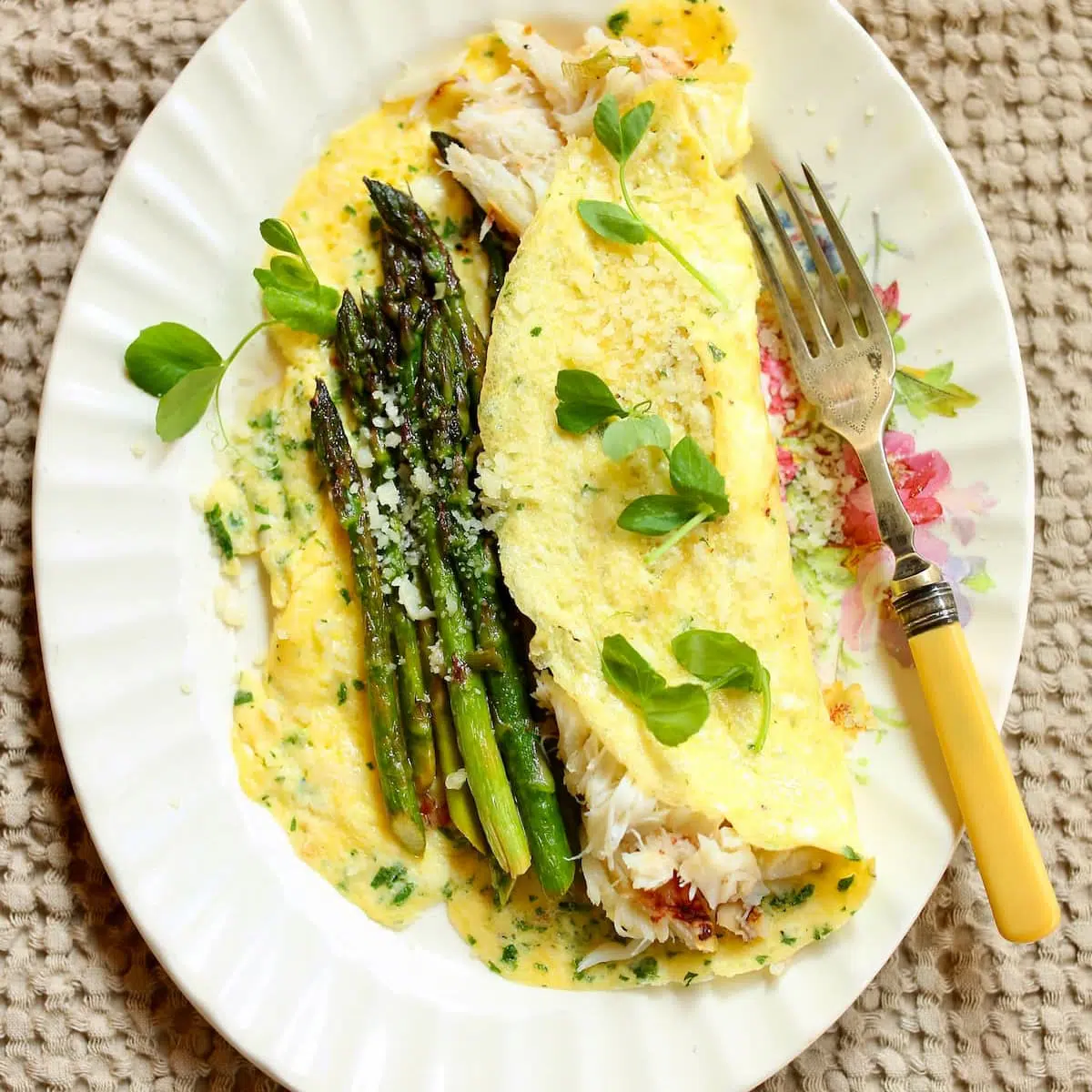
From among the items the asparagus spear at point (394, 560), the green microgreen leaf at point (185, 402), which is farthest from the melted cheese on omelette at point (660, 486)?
the green microgreen leaf at point (185, 402)

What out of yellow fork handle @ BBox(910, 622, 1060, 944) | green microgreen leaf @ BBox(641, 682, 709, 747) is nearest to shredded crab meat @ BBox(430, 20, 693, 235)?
green microgreen leaf @ BBox(641, 682, 709, 747)

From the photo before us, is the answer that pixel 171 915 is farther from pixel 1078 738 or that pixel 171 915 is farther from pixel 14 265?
pixel 1078 738

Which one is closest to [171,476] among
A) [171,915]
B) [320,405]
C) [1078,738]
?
[320,405]

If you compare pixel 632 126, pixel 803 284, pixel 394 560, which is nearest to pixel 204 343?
pixel 394 560

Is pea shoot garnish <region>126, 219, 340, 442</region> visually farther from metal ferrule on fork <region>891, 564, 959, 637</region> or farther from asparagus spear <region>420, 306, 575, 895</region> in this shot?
metal ferrule on fork <region>891, 564, 959, 637</region>

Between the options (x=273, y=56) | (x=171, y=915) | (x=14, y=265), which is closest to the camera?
(x=171, y=915)

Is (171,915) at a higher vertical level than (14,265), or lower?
lower

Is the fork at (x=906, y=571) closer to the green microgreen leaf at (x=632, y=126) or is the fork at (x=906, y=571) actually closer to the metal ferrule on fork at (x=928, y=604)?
the metal ferrule on fork at (x=928, y=604)
